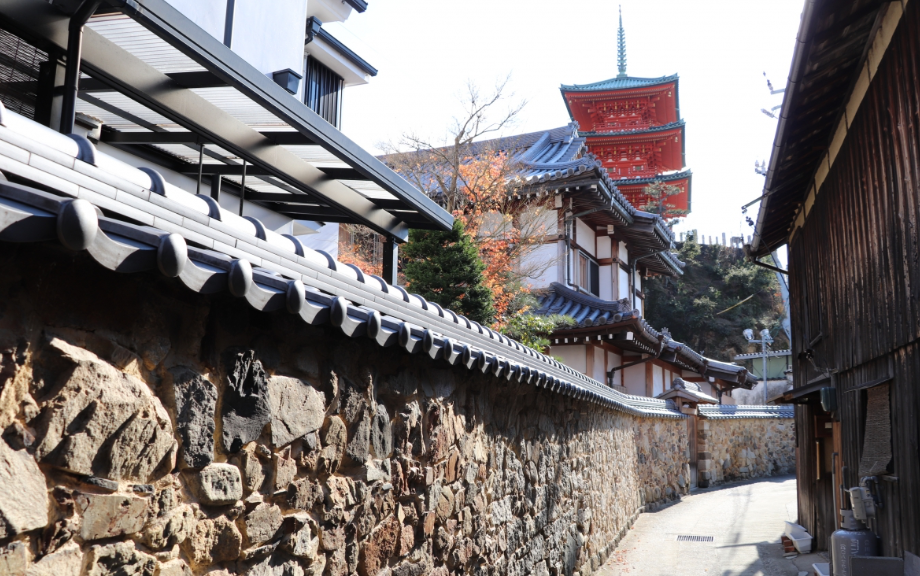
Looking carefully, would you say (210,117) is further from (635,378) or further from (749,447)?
(749,447)

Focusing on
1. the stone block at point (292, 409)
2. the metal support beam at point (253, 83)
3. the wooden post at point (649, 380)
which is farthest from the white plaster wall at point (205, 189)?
the wooden post at point (649, 380)

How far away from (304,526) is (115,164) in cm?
183

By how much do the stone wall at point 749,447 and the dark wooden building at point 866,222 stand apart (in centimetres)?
1225

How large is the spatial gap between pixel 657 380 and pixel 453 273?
11340mm

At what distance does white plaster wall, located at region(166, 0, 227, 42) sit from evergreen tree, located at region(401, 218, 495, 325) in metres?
5.30

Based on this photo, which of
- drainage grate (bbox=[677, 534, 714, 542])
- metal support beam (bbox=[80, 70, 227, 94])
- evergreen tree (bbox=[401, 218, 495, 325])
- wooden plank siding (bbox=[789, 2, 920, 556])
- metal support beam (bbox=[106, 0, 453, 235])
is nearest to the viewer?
metal support beam (bbox=[106, 0, 453, 235])

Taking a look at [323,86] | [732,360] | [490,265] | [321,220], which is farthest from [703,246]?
[321,220]

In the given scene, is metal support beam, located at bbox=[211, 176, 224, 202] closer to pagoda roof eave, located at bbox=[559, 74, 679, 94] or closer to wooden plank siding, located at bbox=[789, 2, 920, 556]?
wooden plank siding, located at bbox=[789, 2, 920, 556]

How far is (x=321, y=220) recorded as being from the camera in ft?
26.1

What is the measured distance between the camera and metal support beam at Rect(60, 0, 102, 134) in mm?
3545

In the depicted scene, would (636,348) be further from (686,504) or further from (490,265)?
(490,265)

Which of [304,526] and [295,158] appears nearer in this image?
[304,526]

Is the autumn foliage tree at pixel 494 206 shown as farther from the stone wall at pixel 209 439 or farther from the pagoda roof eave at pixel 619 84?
the pagoda roof eave at pixel 619 84

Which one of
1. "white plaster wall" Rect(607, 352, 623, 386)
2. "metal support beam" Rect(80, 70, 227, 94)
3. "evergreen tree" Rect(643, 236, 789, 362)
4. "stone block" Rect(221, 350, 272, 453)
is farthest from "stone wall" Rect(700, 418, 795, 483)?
"stone block" Rect(221, 350, 272, 453)
